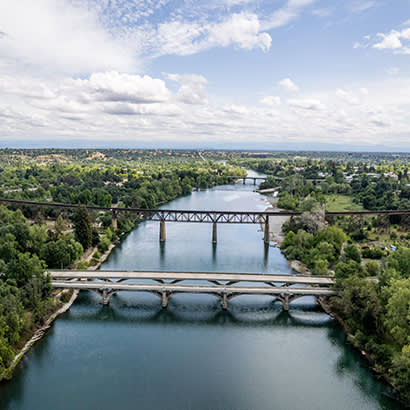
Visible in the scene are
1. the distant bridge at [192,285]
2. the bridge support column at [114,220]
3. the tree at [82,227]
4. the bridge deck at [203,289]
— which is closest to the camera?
the bridge deck at [203,289]

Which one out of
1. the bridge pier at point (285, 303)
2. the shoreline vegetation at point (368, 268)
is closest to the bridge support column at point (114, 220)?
the shoreline vegetation at point (368, 268)

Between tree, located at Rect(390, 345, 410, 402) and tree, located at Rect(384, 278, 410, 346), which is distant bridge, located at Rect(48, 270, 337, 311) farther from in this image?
tree, located at Rect(390, 345, 410, 402)

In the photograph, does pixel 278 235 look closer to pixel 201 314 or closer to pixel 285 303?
pixel 285 303

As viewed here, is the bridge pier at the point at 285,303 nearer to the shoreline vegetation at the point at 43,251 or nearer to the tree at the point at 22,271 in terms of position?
the shoreline vegetation at the point at 43,251

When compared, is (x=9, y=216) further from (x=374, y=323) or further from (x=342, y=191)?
(x=342, y=191)

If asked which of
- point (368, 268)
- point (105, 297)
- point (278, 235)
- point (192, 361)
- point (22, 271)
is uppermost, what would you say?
point (22, 271)

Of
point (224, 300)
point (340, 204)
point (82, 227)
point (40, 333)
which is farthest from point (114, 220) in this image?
point (340, 204)
